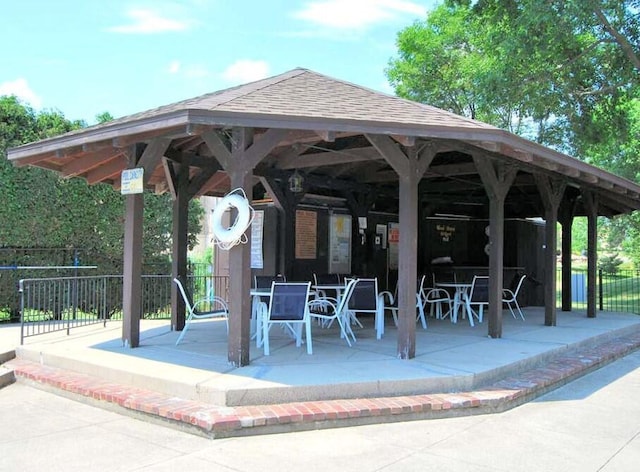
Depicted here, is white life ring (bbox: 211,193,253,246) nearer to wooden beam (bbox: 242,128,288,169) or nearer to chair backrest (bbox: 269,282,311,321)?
wooden beam (bbox: 242,128,288,169)

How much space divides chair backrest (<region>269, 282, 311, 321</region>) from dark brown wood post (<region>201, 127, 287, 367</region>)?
685mm

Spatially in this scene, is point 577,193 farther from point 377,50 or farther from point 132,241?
point 377,50

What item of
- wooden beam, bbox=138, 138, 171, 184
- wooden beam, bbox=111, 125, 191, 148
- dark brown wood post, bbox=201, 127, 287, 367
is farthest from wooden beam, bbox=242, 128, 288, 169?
wooden beam, bbox=138, 138, 171, 184

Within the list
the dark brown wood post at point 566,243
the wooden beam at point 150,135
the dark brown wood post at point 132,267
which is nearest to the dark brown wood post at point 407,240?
the wooden beam at point 150,135

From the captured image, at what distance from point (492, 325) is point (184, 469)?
4.86 m

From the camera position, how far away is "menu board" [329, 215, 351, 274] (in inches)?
392

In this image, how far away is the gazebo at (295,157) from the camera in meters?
4.95

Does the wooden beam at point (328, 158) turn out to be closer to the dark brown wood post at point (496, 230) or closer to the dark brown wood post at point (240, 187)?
the dark brown wood post at point (496, 230)

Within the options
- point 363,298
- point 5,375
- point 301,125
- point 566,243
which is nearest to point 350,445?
point 301,125

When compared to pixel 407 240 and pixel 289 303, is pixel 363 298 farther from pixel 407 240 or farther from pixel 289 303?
pixel 407 240

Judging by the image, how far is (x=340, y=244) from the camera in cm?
1012

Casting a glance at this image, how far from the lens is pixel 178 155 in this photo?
707 centimetres

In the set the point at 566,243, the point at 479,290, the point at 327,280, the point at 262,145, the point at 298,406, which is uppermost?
the point at 262,145

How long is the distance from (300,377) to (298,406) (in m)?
0.42
